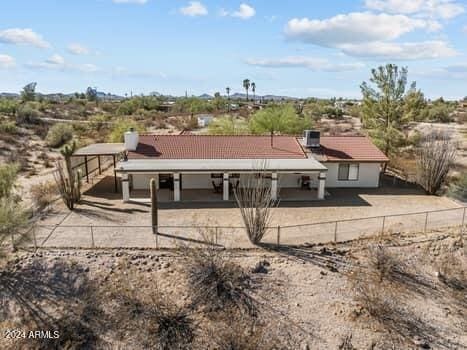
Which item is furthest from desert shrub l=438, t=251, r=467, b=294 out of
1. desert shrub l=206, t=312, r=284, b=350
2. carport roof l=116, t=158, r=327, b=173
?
carport roof l=116, t=158, r=327, b=173

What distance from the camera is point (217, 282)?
539 inches

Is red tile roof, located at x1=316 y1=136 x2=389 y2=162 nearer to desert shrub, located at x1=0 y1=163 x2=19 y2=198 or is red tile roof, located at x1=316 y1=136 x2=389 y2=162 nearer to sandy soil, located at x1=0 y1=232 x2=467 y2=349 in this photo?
sandy soil, located at x1=0 y1=232 x2=467 y2=349

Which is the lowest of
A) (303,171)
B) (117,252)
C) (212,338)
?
(212,338)

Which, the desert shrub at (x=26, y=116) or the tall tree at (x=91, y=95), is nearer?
the desert shrub at (x=26, y=116)

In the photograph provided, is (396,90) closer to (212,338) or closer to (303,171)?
(303,171)

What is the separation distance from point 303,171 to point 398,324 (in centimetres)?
1169

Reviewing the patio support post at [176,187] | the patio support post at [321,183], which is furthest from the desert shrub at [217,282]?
the patio support post at [321,183]

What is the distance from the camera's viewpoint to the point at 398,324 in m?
12.7

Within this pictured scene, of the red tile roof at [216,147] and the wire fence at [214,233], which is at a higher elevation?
the red tile roof at [216,147]

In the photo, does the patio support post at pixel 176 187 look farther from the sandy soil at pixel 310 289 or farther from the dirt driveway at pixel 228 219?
the sandy soil at pixel 310 289

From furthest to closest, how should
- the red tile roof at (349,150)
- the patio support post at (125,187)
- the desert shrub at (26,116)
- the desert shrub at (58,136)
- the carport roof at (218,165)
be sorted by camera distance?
1. the desert shrub at (26,116)
2. the desert shrub at (58,136)
3. the red tile roof at (349,150)
4. the carport roof at (218,165)
5. the patio support post at (125,187)

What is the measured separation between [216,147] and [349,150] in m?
9.74

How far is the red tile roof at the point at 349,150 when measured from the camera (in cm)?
2598

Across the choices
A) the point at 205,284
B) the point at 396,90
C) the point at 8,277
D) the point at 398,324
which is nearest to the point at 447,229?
the point at 398,324
